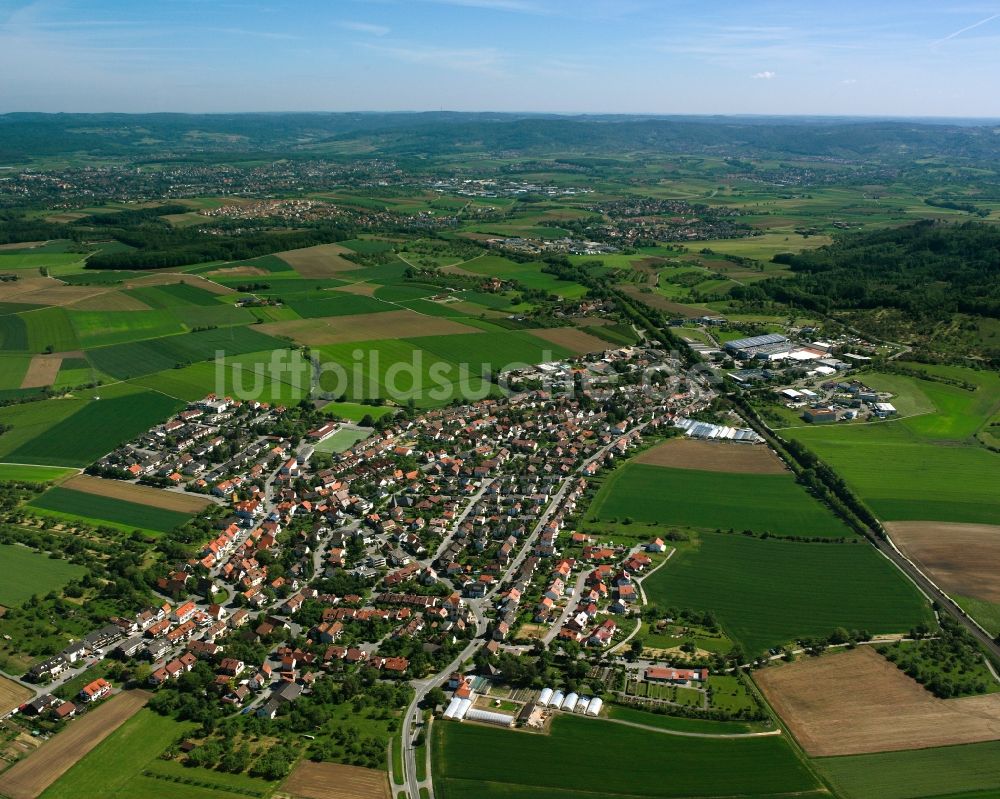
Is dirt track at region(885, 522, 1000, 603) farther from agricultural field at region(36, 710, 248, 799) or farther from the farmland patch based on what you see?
the farmland patch

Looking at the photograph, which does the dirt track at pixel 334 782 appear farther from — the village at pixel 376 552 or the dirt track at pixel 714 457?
the dirt track at pixel 714 457

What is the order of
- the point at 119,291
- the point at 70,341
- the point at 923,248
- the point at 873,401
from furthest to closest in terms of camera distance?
the point at 923,248, the point at 119,291, the point at 70,341, the point at 873,401

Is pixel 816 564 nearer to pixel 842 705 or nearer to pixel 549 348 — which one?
pixel 842 705

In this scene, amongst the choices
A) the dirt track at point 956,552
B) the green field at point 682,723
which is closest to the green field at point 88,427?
the green field at point 682,723

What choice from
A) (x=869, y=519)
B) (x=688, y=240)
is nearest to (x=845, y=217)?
(x=688, y=240)

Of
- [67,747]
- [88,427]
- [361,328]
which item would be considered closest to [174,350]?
[361,328]

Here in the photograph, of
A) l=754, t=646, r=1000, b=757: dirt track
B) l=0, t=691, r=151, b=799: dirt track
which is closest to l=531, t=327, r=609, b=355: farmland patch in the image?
l=754, t=646, r=1000, b=757: dirt track
